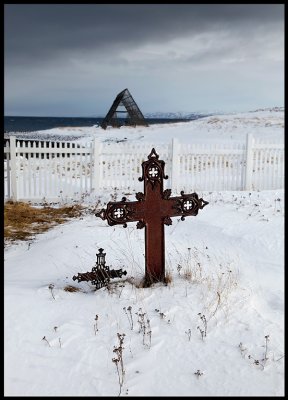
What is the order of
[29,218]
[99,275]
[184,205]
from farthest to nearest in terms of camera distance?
[29,218], [184,205], [99,275]

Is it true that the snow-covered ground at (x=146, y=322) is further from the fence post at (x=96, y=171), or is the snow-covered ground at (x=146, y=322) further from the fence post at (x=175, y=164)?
the fence post at (x=175, y=164)

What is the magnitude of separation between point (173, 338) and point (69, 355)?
0.85 metres

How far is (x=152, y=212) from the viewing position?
4.62m

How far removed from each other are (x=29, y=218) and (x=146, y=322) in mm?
5889

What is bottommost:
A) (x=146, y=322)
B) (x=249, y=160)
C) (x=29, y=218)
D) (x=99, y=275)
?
(x=146, y=322)

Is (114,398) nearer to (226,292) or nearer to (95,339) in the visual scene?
(95,339)

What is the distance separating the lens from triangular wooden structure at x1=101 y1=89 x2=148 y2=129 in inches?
1281

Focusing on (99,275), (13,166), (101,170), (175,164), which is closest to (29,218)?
(13,166)

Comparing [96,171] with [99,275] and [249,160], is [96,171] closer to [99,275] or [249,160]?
[249,160]

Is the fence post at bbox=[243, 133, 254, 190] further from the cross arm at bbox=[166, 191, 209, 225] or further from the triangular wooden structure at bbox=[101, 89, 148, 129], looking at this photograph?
the triangular wooden structure at bbox=[101, 89, 148, 129]

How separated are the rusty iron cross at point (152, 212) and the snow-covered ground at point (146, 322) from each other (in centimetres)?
22

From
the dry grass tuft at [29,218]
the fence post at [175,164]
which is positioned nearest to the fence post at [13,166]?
the dry grass tuft at [29,218]

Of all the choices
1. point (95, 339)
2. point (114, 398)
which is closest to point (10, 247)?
point (95, 339)

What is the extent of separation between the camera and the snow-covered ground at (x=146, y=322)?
304 cm
